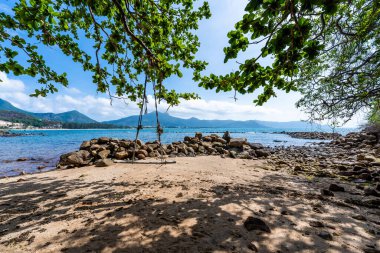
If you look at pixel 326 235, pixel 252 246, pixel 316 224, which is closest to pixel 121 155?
pixel 252 246

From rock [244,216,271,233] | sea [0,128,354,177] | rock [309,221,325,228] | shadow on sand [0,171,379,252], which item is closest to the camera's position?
shadow on sand [0,171,379,252]

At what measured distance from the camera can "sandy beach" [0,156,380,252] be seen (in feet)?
9.17

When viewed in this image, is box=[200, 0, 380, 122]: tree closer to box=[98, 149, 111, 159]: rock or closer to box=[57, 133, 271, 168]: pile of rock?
box=[57, 133, 271, 168]: pile of rock

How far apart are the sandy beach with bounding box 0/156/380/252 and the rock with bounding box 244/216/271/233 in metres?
0.07

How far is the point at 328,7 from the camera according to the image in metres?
2.31

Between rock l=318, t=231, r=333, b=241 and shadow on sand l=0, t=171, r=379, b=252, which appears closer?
shadow on sand l=0, t=171, r=379, b=252

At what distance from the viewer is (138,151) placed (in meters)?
12.8

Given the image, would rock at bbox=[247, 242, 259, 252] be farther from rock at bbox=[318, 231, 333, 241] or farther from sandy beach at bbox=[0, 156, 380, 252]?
rock at bbox=[318, 231, 333, 241]

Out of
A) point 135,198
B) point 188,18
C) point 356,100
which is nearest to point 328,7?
point 135,198

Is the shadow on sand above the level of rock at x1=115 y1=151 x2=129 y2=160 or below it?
above

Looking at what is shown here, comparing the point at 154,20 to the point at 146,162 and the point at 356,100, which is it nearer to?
the point at 146,162

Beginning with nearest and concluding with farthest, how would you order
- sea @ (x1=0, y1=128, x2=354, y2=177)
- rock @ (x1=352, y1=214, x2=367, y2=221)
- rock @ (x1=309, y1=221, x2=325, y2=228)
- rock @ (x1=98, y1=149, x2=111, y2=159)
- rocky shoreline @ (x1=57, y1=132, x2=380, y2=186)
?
rock @ (x1=309, y1=221, x2=325, y2=228) → rock @ (x1=352, y1=214, x2=367, y2=221) → rocky shoreline @ (x1=57, y1=132, x2=380, y2=186) → rock @ (x1=98, y1=149, x2=111, y2=159) → sea @ (x1=0, y1=128, x2=354, y2=177)

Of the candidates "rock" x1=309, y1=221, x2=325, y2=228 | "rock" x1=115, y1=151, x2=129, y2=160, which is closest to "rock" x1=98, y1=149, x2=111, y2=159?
"rock" x1=115, y1=151, x2=129, y2=160

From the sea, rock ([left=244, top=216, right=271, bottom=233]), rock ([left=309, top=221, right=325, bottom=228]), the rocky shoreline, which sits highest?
rock ([left=244, top=216, right=271, bottom=233])
